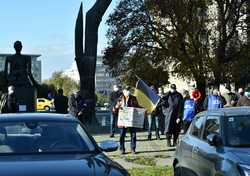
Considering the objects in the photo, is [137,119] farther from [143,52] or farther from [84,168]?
[143,52]

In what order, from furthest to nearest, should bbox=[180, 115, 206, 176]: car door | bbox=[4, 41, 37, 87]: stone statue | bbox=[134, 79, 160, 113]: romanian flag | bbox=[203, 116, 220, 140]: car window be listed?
1. bbox=[134, 79, 160, 113]: romanian flag
2. bbox=[4, 41, 37, 87]: stone statue
3. bbox=[180, 115, 206, 176]: car door
4. bbox=[203, 116, 220, 140]: car window

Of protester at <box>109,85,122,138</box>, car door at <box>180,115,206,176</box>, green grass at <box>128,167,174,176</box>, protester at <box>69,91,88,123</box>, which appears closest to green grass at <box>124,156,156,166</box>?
green grass at <box>128,167,174,176</box>

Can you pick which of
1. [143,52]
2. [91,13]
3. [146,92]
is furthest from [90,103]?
[143,52]

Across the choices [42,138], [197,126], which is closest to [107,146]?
[42,138]

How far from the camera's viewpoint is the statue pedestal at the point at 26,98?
18344mm

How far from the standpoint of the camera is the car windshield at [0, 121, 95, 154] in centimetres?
752

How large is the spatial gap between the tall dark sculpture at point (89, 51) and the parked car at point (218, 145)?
17435 millimetres

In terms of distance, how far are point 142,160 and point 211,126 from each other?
18.7 feet

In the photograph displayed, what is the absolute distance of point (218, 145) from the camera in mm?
8609

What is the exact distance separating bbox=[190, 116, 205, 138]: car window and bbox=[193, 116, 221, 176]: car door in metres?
0.20

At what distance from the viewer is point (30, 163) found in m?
6.70

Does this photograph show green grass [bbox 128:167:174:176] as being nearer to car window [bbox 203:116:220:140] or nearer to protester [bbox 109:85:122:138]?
car window [bbox 203:116:220:140]

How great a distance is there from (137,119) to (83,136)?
8.92 meters

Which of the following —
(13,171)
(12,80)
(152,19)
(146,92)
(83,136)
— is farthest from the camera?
(152,19)
